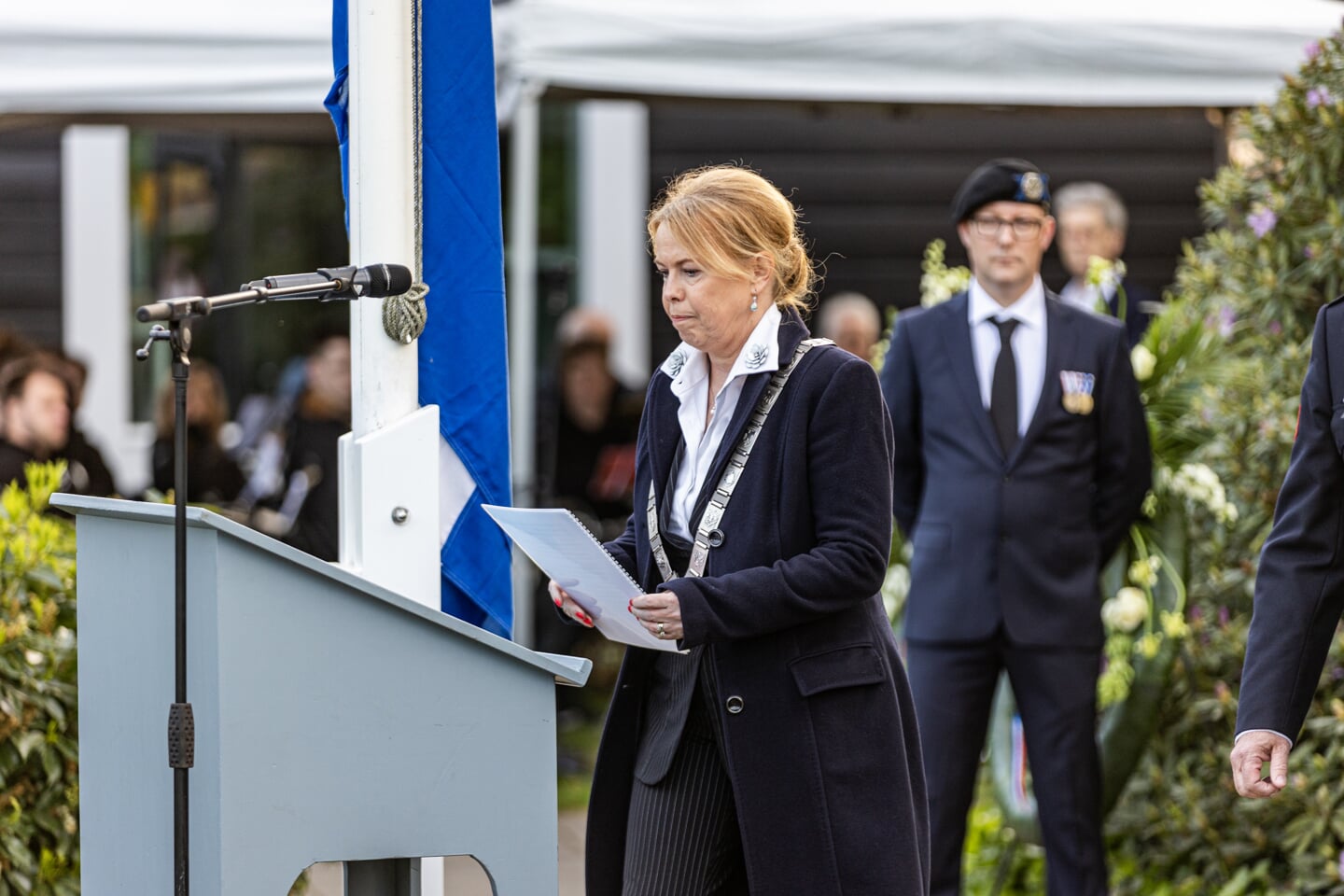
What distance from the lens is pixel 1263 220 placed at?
→ 491 cm

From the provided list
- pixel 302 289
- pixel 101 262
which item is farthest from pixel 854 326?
pixel 101 262

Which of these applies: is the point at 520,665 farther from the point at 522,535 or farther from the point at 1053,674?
the point at 1053,674

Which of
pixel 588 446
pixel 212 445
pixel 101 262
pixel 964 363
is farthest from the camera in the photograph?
pixel 101 262

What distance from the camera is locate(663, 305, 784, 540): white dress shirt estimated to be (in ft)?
9.77

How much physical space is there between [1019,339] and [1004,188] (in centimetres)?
41

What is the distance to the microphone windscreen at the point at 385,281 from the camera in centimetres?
288

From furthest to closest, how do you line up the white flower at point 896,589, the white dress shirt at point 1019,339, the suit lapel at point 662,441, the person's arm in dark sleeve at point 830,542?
1. the white flower at point 896,589
2. the white dress shirt at point 1019,339
3. the suit lapel at point 662,441
4. the person's arm in dark sleeve at point 830,542

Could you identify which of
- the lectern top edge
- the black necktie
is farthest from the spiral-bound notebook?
the black necktie

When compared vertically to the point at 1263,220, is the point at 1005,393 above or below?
below

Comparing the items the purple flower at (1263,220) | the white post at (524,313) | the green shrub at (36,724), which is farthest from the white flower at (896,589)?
Answer: the green shrub at (36,724)

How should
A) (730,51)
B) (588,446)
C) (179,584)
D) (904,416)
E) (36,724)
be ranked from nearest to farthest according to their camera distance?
(179,584), (36,724), (904,416), (730,51), (588,446)

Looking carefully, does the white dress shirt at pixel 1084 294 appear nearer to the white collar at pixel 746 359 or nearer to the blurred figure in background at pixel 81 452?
the white collar at pixel 746 359

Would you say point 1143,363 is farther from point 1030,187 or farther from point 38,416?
point 38,416

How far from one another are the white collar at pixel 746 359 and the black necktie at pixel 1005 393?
1708mm
